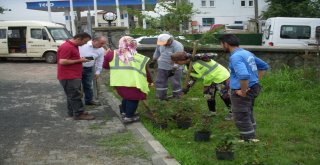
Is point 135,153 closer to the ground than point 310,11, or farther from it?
closer to the ground

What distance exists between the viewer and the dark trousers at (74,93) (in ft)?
24.9

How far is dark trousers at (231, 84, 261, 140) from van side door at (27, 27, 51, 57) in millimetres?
15886

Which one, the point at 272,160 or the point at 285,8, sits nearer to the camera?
the point at 272,160

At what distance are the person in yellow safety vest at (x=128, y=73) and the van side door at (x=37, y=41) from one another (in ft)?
44.9

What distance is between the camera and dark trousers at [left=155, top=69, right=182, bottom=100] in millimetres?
8477

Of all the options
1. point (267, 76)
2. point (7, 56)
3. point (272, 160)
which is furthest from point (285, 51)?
point (7, 56)

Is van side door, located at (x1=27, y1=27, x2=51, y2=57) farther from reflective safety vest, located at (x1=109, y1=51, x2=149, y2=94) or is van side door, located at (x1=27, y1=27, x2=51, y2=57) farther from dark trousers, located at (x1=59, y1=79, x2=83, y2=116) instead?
reflective safety vest, located at (x1=109, y1=51, x2=149, y2=94)

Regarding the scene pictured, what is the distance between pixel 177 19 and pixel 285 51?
13.0 ft

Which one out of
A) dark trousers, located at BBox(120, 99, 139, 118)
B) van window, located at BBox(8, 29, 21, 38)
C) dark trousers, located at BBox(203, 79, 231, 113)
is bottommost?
dark trousers, located at BBox(120, 99, 139, 118)

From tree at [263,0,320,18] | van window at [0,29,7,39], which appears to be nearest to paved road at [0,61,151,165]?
van window at [0,29,7,39]

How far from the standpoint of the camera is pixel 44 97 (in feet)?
34.1

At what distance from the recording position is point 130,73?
709cm

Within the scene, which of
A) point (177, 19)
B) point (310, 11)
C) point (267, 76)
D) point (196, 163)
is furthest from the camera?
point (310, 11)

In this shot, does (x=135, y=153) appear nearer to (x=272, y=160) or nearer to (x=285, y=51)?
(x=272, y=160)
